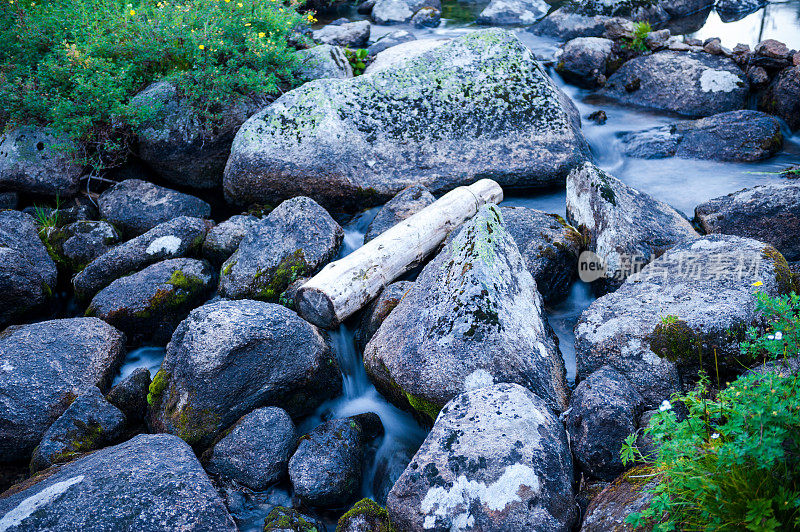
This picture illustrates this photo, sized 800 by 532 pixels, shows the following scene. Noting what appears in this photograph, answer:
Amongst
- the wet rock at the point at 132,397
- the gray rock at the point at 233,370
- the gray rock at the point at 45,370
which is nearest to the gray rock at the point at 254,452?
the gray rock at the point at 233,370

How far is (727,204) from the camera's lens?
18.1 feet

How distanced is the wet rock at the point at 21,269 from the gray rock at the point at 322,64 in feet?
13.9

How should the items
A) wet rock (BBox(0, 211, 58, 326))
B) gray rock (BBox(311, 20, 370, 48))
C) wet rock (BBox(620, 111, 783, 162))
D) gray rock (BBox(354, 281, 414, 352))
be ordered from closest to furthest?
gray rock (BBox(354, 281, 414, 352)) < wet rock (BBox(0, 211, 58, 326)) < wet rock (BBox(620, 111, 783, 162)) < gray rock (BBox(311, 20, 370, 48))

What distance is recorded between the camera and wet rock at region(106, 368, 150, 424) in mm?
4293

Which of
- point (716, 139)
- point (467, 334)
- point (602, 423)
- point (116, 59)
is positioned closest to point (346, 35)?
point (116, 59)

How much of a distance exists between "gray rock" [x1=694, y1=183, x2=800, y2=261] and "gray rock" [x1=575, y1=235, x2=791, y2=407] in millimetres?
1027

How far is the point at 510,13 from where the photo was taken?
43.8ft

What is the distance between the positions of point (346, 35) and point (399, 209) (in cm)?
732

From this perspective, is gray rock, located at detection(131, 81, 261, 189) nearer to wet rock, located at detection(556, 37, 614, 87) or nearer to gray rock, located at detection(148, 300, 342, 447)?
gray rock, located at detection(148, 300, 342, 447)

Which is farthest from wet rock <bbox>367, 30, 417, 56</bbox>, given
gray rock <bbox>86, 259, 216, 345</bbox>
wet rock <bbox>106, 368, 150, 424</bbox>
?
wet rock <bbox>106, 368, 150, 424</bbox>

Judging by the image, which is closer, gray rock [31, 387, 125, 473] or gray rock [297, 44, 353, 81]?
gray rock [31, 387, 125, 473]

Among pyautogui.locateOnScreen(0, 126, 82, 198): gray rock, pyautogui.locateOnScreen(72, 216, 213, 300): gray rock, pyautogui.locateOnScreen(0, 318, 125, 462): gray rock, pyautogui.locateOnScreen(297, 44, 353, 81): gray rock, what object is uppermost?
pyautogui.locateOnScreen(297, 44, 353, 81): gray rock

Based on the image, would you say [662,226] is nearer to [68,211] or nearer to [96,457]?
[96,457]

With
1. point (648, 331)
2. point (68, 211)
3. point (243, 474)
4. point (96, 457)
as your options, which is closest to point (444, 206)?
point (648, 331)
